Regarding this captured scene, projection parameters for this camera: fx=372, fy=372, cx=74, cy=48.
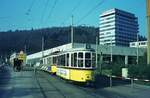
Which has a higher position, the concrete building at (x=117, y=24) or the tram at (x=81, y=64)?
the concrete building at (x=117, y=24)

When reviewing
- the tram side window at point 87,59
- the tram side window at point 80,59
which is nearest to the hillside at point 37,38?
the tram side window at point 80,59

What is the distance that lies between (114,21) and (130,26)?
641 cm

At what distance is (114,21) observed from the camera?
355 ft

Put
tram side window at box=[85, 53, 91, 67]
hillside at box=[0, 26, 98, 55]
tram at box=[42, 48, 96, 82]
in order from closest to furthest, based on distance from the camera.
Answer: tram at box=[42, 48, 96, 82] < tram side window at box=[85, 53, 91, 67] < hillside at box=[0, 26, 98, 55]

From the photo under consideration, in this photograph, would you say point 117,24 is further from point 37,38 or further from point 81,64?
point 81,64

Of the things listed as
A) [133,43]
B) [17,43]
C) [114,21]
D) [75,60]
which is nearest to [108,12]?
[114,21]

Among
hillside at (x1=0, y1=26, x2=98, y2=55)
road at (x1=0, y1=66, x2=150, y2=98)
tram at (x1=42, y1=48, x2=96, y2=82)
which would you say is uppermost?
hillside at (x1=0, y1=26, x2=98, y2=55)

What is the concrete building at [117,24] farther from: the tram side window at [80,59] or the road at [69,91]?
the tram side window at [80,59]

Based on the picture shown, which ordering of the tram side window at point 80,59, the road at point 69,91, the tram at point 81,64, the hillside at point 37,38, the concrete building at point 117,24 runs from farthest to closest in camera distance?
the hillside at point 37,38 < the concrete building at point 117,24 < the tram side window at point 80,59 < the tram at point 81,64 < the road at point 69,91

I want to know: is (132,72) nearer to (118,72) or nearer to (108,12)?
(118,72)

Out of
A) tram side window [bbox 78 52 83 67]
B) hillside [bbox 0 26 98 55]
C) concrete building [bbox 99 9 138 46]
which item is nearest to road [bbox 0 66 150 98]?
tram side window [bbox 78 52 83 67]

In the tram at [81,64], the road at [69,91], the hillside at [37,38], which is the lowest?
the road at [69,91]

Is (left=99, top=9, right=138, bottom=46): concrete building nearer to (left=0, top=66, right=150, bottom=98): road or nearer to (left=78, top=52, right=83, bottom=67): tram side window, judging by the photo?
(left=0, top=66, right=150, bottom=98): road

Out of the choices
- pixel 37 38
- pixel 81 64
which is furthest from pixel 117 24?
pixel 81 64
